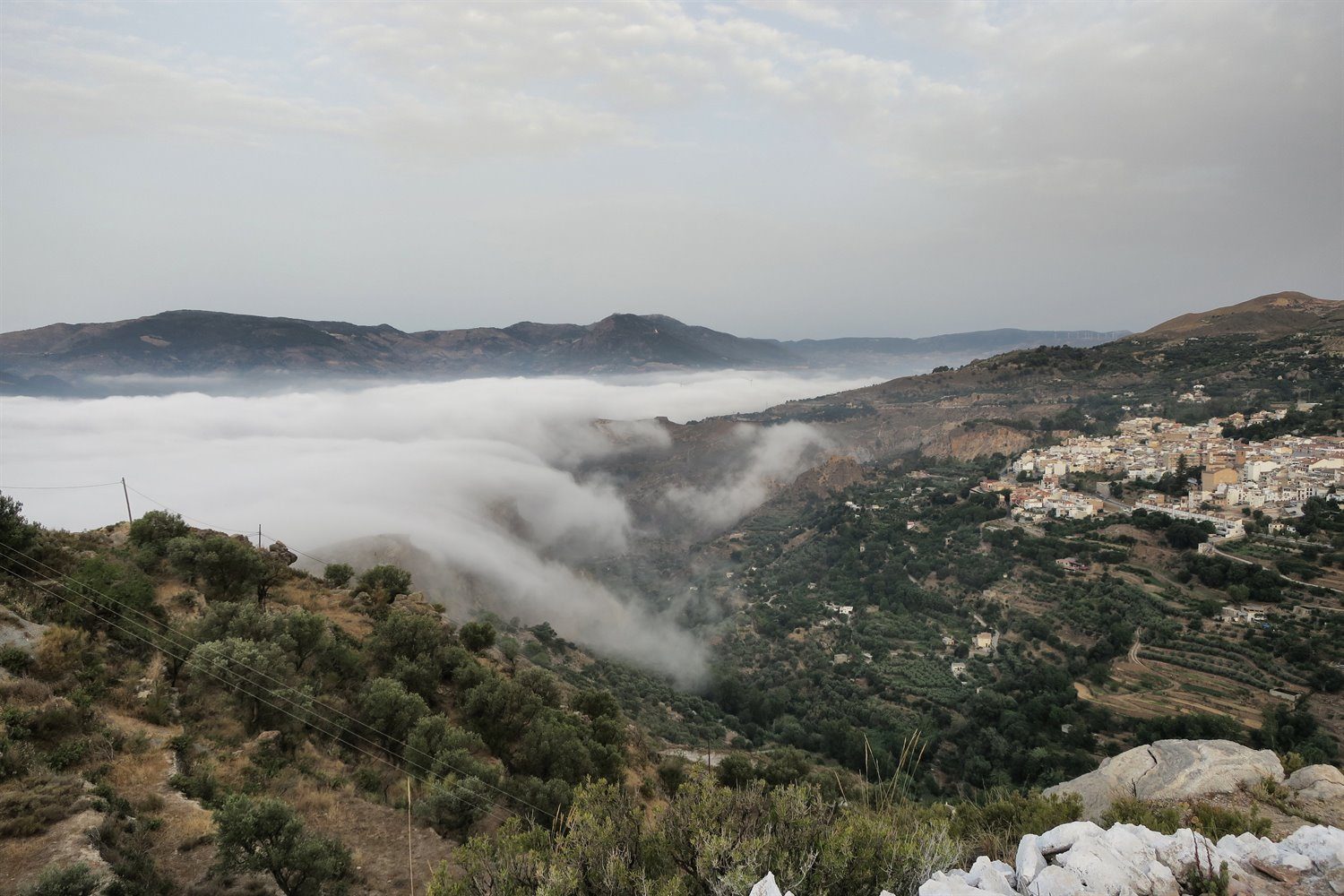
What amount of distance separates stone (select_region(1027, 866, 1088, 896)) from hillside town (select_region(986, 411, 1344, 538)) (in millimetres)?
57384

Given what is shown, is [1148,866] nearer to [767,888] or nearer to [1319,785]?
[767,888]

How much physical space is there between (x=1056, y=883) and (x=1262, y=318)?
543 feet

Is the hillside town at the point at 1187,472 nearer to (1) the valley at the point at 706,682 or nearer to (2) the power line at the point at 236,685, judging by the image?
(1) the valley at the point at 706,682

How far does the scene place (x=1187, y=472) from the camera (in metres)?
56.9

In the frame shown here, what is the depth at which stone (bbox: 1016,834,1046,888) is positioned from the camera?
5.12 metres

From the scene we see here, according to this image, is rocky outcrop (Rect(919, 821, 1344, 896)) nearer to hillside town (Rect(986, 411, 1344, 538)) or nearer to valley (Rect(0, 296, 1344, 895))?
valley (Rect(0, 296, 1344, 895))

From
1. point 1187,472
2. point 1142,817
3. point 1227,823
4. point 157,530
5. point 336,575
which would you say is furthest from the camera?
point 1187,472

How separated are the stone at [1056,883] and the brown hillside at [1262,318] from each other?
463ft

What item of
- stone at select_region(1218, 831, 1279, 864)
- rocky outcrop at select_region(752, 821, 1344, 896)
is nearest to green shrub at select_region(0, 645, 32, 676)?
rocky outcrop at select_region(752, 821, 1344, 896)

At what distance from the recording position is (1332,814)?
7.83 m

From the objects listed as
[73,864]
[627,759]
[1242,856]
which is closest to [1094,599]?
[627,759]

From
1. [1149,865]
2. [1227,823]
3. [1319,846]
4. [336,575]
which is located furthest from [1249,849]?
[336,575]

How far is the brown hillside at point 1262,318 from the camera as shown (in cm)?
10181

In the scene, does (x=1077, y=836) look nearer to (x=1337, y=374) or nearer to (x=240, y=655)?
(x=240, y=655)
